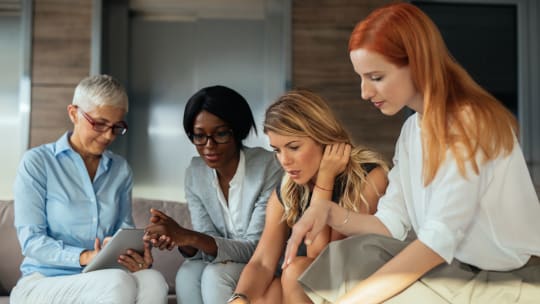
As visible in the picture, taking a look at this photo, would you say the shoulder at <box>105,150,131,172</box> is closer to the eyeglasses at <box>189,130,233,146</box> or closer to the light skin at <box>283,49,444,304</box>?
the eyeglasses at <box>189,130,233,146</box>

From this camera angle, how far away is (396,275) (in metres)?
1.54

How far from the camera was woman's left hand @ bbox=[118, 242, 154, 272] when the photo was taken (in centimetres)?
245

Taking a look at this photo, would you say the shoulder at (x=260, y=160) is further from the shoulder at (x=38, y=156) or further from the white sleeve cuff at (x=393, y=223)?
the white sleeve cuff at (x=393, y=223)

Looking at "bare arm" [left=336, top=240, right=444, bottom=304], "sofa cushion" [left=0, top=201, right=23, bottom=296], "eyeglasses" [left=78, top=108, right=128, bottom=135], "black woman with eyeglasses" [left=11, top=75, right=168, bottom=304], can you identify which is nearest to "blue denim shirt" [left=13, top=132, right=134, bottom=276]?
"black woman with eyeglasses" [left=11, top=75, right=168, bottom=304]

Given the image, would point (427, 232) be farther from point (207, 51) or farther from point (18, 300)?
point (207, 51)

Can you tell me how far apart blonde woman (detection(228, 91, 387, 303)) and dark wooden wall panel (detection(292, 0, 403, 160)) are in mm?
2405

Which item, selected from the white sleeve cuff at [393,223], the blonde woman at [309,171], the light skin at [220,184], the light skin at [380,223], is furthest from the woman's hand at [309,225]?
the light skin at [220,184]

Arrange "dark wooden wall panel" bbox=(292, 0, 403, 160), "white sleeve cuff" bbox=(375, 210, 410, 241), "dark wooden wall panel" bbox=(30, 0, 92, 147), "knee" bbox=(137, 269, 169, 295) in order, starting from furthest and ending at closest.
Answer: "dark wooden wall panel" bbox=(292, 0, 403, 160) < "dark wooden wall panel" bbox=(30, 0, 92, 147) < "knee" bbox=(137, 269, 169, 295) < "white sleeve cuff" bbox=(375, 210, 410, 241)

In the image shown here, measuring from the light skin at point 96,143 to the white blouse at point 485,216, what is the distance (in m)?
1.17

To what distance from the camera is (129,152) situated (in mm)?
4680

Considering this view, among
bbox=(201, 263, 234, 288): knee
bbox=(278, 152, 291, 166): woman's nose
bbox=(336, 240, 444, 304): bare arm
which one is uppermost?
bbox=(278, 152, 291, 166): woman's nose

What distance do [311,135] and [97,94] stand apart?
2.89ft

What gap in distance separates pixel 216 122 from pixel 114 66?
2.19 metres

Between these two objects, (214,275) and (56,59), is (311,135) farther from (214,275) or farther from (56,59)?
(56,59)
